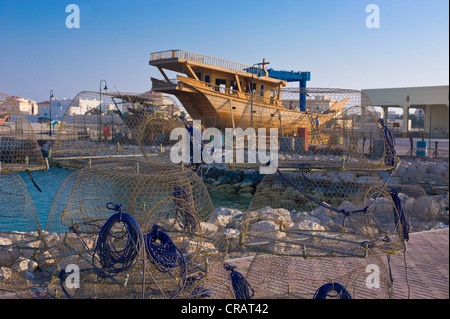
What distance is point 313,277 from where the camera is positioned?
5008 mm

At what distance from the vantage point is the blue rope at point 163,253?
12.2ft

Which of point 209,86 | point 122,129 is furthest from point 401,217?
point 209,86

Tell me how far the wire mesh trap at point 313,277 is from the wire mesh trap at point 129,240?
54cm

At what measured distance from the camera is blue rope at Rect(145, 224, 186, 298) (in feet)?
12.2

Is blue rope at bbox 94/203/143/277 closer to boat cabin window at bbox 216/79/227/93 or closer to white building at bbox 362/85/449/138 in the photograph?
boat cabin window at bbox 216/79/227/93

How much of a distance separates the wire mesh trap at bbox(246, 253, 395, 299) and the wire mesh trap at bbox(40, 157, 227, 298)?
54cm

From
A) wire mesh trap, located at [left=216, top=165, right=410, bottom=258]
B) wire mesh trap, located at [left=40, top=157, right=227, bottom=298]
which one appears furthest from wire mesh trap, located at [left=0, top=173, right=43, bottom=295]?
wire mesh trap, located at [left=216, top=165, right=410, bottom=258]

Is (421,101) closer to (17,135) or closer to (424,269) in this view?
(424,269)

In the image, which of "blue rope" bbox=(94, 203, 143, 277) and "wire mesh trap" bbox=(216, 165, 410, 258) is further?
"wire mesh trap" bbox=(216, 165, 410, 258)

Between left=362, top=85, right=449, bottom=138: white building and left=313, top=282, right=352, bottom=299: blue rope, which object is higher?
left=362, top=85, right=449, bottom=138: white building

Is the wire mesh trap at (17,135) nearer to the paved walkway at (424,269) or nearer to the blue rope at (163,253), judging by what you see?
the blue rope at (163,253)

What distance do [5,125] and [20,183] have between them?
6.89ft

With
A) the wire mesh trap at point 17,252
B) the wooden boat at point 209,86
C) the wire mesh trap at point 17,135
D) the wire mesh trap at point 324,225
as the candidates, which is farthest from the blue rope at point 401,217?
the wooden boat at point 209,86
